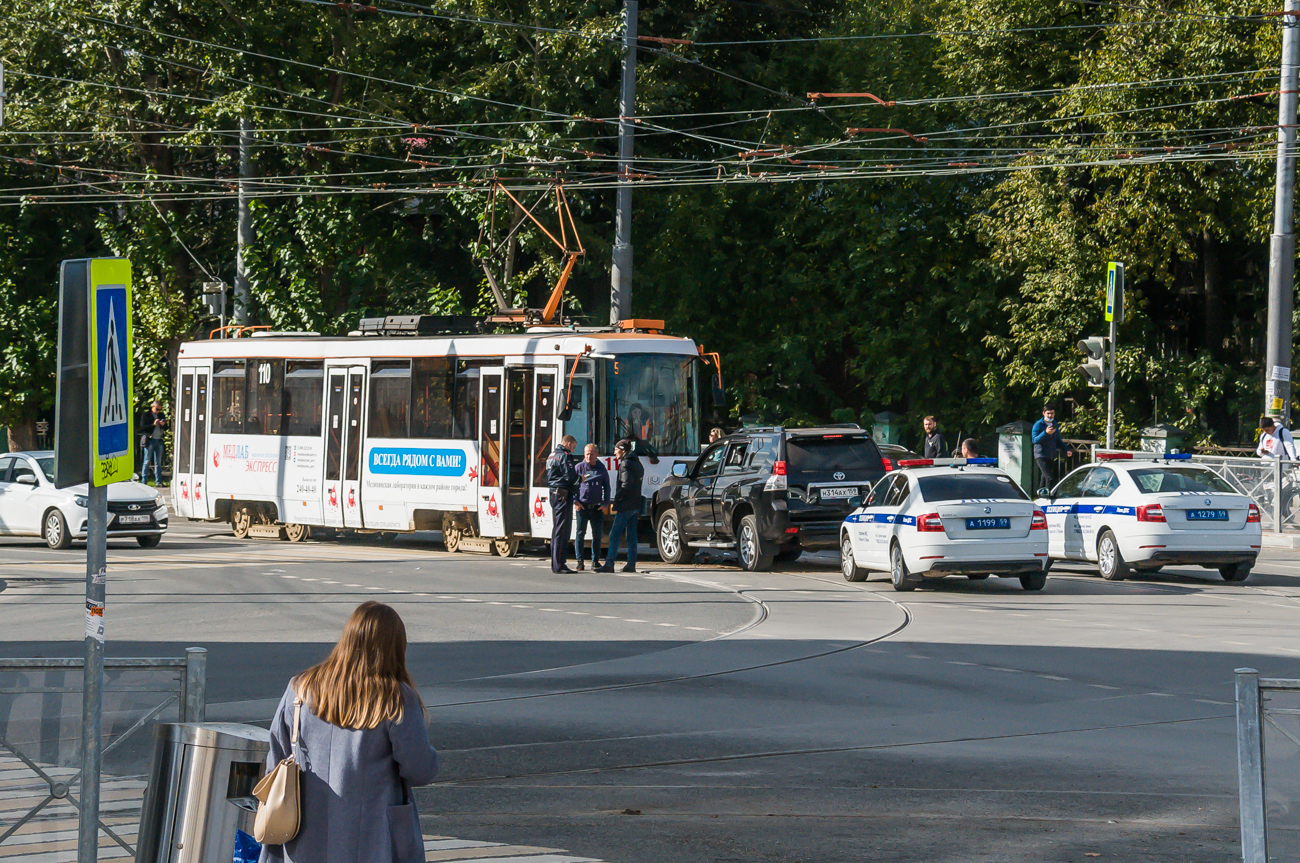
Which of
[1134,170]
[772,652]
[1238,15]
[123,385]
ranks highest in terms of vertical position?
[1238,15]

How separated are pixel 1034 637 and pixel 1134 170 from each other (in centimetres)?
2017

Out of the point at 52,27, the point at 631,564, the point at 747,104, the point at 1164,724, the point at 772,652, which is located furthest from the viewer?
the point at 747,104

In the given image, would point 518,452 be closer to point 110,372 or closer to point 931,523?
point 931,523

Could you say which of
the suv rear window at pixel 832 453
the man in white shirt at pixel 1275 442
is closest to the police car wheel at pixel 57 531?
the suv rear window at pixel 832 453

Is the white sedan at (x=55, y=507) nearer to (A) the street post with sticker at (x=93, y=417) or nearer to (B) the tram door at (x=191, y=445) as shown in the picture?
(B) the tram door at (x=191, y=445)

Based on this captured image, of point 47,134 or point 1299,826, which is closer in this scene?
point 1299,826

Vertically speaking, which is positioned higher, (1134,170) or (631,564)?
(1134,170)

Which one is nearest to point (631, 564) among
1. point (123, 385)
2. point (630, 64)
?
point (630, 64)

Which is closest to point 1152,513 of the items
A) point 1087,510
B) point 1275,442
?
point 1087,510

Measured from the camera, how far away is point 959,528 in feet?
59.8

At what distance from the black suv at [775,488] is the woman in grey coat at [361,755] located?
16.4 meters

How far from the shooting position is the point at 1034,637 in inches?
570

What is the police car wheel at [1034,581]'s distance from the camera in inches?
742

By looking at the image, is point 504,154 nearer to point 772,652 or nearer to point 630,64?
point 630,64
